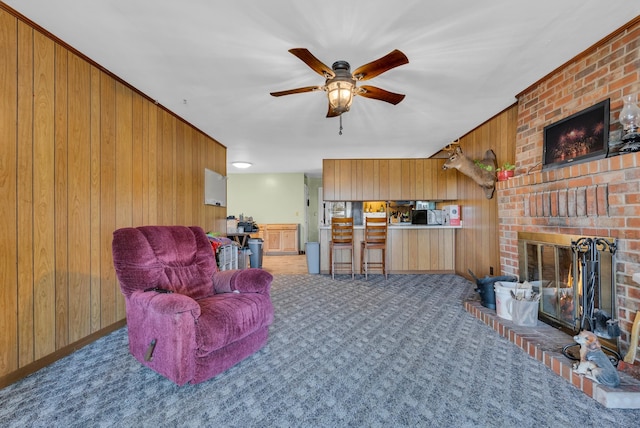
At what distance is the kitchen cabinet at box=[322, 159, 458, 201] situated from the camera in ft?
17.3

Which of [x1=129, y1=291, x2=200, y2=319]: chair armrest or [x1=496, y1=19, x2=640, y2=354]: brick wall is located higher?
[x1=496, y1=19, x2=640, y2=354]: brick wall

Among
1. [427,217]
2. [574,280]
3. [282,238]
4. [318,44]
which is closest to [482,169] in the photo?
[427,217]

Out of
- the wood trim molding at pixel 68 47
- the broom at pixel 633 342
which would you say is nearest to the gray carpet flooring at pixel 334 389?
the broom at pixel 633 342

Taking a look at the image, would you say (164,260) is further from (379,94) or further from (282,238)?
(282,238)

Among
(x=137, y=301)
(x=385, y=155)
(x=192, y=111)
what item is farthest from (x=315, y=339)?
(x=385, y=155)

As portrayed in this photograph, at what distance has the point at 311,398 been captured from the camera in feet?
5.25

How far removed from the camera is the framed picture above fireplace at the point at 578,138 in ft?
6.97

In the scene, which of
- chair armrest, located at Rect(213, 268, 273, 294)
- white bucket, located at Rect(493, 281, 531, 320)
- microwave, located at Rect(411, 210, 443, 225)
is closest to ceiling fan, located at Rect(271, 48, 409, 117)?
chair armrest, located at Rect(213, 268, 273, 294)

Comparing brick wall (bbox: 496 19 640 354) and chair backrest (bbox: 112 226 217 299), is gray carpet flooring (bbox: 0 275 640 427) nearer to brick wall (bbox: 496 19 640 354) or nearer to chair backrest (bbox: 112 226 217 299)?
chair backrest (bbox: 112 226 217 299)

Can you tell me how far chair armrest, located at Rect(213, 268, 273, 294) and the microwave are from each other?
372cm

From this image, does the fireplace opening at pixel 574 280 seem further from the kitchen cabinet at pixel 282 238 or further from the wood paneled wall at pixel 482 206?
the kitchen cabinet at pixel 282 238

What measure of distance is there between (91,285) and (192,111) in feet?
7.32

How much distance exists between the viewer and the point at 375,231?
4.64 metres

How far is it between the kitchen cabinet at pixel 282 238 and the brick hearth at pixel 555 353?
548 centimetres
